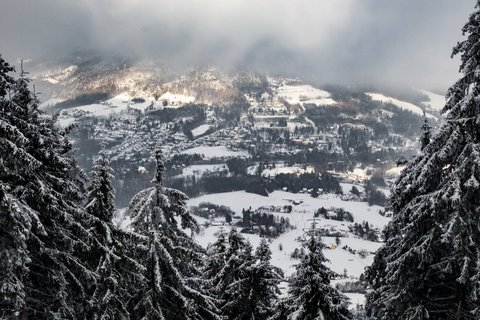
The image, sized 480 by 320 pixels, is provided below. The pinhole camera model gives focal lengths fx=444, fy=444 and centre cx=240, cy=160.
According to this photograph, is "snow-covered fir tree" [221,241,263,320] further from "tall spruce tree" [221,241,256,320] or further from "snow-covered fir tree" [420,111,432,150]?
"snow-covered fir tree" [420,111,432,150]

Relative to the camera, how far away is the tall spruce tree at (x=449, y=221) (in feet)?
42.2

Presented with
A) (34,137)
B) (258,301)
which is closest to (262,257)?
(258,301)

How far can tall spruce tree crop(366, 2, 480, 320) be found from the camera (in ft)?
42.2

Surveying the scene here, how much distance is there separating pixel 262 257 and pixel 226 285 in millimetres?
3664

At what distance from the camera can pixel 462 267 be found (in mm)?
12797

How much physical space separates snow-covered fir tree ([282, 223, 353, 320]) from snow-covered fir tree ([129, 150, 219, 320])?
4423mm

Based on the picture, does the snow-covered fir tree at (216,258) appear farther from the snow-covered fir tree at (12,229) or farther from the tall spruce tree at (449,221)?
the snow-covered fir tree at (12,229)

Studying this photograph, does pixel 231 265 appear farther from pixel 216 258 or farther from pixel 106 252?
pixel 106 252

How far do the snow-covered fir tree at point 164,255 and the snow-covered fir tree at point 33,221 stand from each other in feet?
8.36

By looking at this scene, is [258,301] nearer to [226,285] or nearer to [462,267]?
[226,285]

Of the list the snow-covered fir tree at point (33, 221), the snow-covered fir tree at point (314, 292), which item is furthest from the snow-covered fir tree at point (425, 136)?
the snow-covered fir tree at point (33, 221)

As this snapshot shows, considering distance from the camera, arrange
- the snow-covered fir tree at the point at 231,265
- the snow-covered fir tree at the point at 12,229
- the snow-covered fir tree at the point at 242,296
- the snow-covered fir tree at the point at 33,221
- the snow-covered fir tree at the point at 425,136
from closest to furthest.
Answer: the snow-covered fir tree at the point at 12,229 → the snow-covered fir tree at the point at 33,221 → the snow-covered fir tree at the point at 425,136 → the snow-covered fir tree at the point at 242,296 → the snow-covered fir tree at the point at 231,265

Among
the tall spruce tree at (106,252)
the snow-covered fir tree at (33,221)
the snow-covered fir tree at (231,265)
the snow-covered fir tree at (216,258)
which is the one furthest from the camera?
the snow-covered fir tree at (216,258)

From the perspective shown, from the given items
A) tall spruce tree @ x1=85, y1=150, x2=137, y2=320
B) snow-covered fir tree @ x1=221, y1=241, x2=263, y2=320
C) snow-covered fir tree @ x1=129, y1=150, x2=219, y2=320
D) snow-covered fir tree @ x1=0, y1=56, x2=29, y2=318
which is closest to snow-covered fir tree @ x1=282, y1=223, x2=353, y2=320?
snow-covered fir tree @ x1=129, y1=150, x2=219, y2=320
